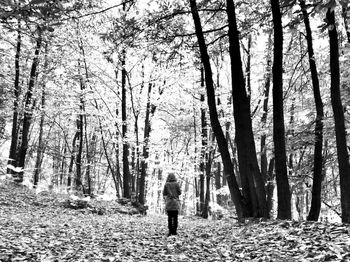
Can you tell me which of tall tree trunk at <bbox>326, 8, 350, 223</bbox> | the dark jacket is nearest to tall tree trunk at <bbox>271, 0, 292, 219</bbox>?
tall tree trunk at <bbox>326, 8, 350, 223</bbox>

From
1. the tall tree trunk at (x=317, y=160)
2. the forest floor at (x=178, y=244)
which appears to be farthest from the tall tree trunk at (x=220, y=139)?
the tall tree trunk at (x=317, y=160)

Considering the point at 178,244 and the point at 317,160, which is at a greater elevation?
the point at 317,160

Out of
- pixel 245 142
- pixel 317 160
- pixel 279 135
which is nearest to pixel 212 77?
pixel 245 142

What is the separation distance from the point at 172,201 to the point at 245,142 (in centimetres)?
239

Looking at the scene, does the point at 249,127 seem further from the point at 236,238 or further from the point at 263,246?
the point at 263,246

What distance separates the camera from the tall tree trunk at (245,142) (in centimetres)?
878

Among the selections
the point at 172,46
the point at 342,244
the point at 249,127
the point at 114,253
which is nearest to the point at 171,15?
the point at 172,46

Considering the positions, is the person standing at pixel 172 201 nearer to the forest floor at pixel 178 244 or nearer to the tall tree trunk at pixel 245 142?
the forest floor at pixel 178 244

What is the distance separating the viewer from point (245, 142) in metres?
8.98

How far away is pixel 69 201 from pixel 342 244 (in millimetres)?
11449

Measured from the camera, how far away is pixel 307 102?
16.3 metres

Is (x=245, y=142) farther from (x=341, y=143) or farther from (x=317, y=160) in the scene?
(x=317, y=160)

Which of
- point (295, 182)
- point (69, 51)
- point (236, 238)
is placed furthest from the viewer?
point (69, 51)

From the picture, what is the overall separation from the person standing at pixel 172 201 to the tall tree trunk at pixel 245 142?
172 cm
